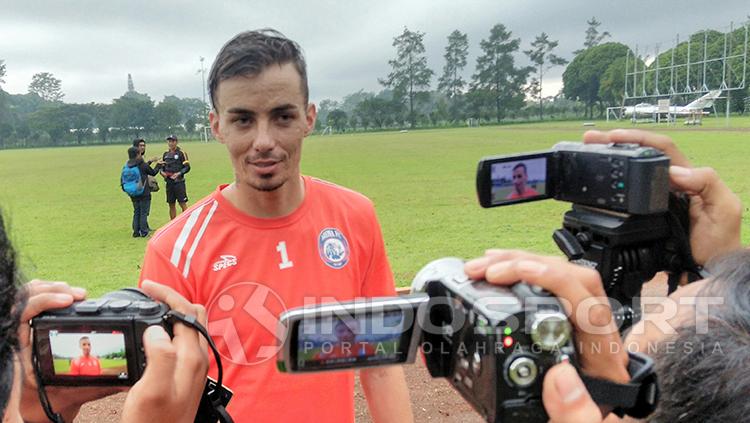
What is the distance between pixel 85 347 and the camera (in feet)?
4.14

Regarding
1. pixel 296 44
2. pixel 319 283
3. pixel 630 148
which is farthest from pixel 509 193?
pixel 296 44

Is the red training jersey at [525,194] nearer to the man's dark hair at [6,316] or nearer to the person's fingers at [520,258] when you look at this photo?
the person's fingers at [520,258]

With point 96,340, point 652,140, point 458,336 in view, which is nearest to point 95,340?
point 96,340

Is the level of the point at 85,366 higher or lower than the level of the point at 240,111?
lower

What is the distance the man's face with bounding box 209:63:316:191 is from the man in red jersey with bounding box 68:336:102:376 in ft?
2.90

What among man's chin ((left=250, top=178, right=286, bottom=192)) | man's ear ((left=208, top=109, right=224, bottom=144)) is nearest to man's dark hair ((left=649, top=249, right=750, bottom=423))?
man's chin ((left=250, top=178, right=286, bottom=192))

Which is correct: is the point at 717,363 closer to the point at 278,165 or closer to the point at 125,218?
the point at 278,165

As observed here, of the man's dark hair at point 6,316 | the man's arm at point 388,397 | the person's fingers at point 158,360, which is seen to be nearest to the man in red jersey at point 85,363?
the person's fingers at point 158,360

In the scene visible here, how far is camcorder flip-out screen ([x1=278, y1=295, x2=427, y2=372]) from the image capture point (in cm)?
103

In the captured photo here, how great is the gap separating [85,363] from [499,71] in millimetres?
81586

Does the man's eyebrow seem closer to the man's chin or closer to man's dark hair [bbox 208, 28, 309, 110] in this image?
man's dark hair [bbox 208, 28, 309, 110]

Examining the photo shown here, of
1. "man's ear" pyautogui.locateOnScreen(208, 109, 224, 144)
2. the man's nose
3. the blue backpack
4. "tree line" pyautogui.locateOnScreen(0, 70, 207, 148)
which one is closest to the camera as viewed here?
the man's nose

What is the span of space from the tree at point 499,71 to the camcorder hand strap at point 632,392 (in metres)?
78.4

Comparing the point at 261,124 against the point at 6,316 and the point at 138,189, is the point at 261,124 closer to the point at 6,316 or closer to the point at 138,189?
the point at 6,316
